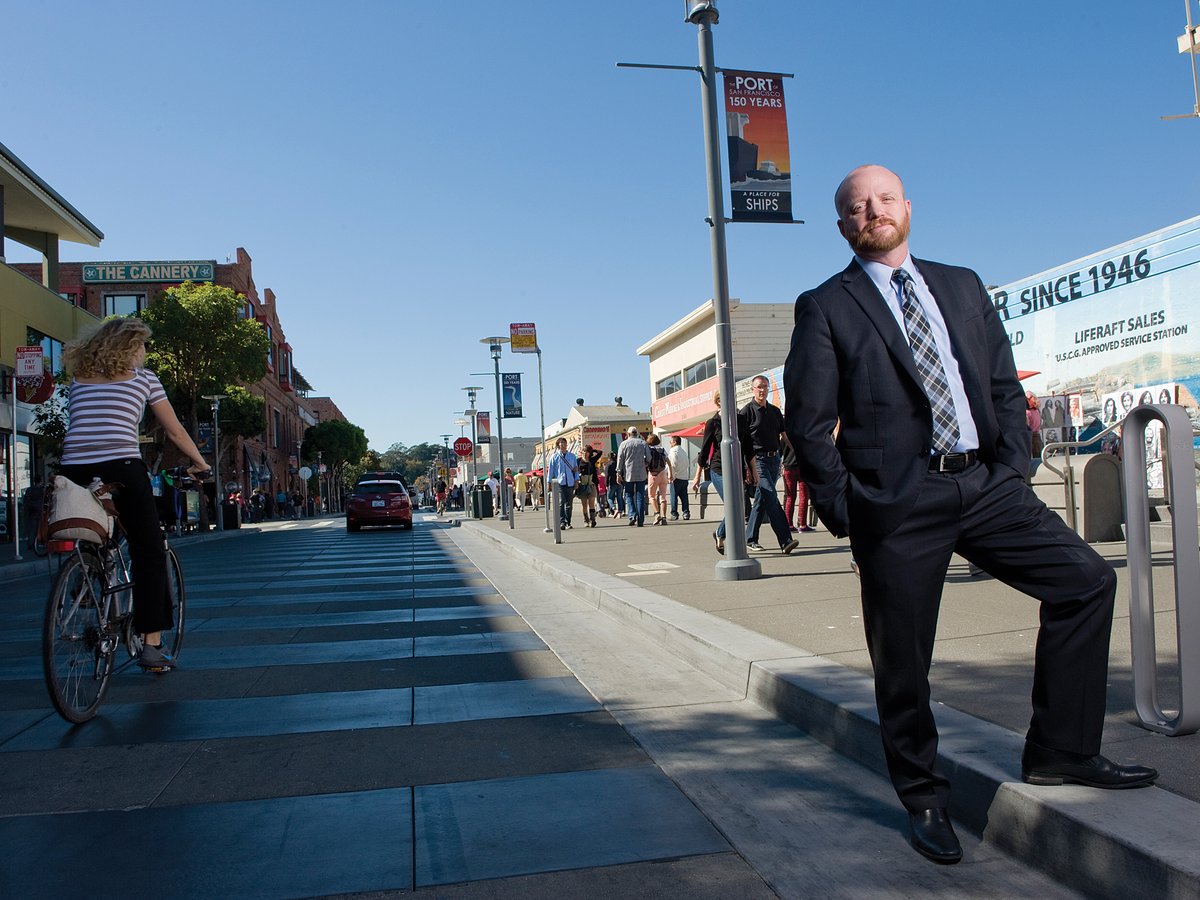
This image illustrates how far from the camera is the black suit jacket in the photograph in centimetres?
272

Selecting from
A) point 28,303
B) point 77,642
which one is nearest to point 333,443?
point 28,303

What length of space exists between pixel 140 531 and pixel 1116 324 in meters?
13.6

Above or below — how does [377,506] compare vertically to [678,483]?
below

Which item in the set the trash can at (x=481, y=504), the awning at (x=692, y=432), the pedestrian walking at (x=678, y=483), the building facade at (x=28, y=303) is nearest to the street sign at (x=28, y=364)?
the building facade at (x=28, y=303)

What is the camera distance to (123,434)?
4.84 meters

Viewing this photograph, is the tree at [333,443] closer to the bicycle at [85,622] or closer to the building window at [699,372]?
the building window at [699,372]

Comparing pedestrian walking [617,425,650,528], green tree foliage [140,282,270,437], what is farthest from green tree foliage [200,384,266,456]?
pedestrian walking [617,425,650,528]

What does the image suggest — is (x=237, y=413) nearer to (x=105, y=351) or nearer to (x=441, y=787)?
(x=105, y=351)

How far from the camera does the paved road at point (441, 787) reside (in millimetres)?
2795

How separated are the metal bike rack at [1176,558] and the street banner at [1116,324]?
9240mm

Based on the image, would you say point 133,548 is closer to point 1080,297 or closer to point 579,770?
point 579,770

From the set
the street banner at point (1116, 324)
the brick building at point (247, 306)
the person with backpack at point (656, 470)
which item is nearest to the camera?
the street banner at point (1116, 324)

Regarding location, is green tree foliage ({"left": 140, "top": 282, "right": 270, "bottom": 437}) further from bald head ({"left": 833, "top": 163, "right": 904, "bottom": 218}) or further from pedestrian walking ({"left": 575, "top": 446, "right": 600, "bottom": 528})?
bald head ({"left": 833, "top": 163, "right": 904, "bottom": 218})

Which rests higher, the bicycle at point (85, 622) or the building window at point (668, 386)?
the building window at point (668, 386)
